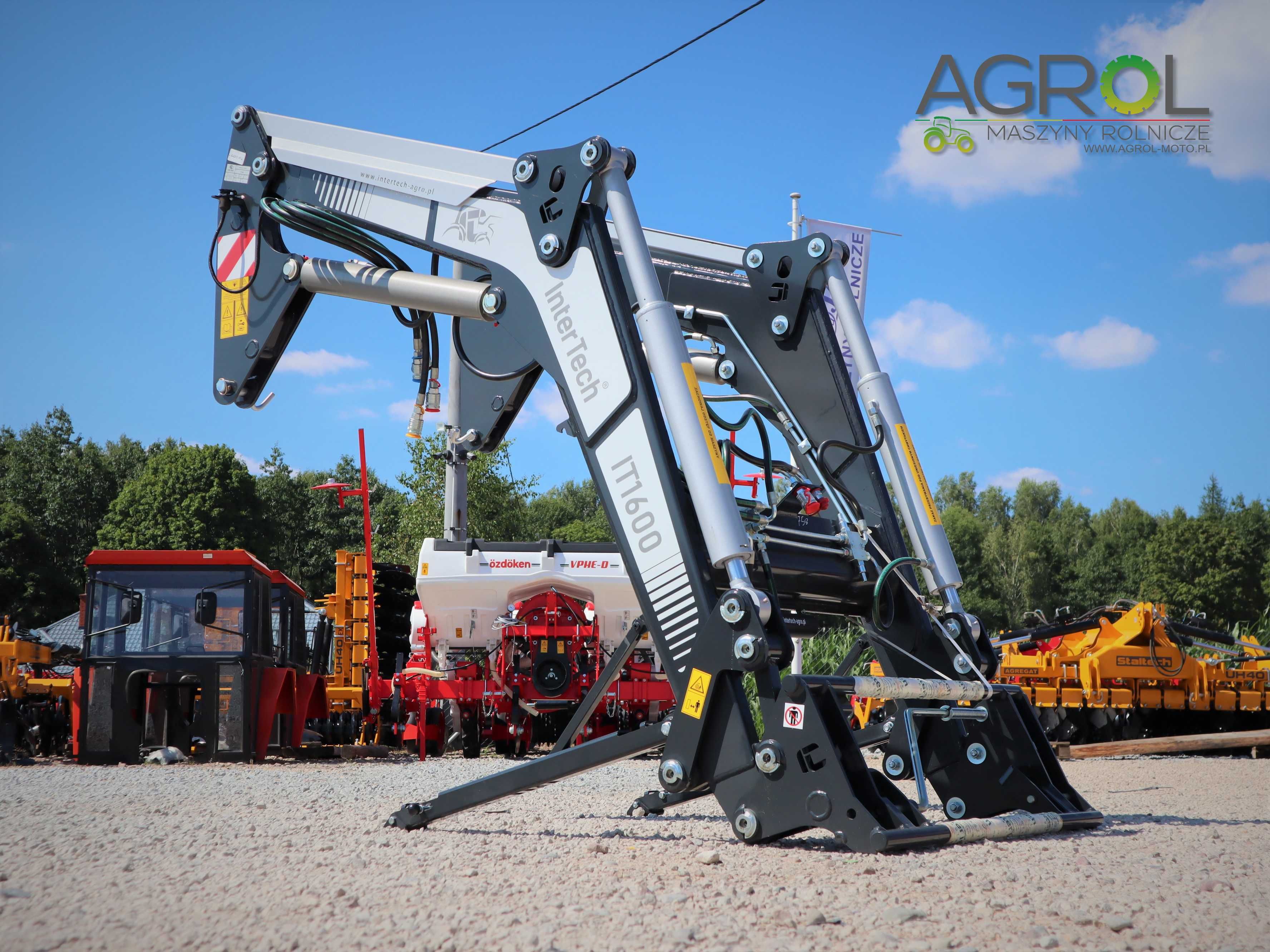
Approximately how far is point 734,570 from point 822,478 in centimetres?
148

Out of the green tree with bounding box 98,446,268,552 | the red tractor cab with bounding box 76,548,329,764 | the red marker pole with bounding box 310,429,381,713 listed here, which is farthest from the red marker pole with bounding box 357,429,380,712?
the green tree with bounding box 98,446,268,552

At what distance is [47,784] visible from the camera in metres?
7.36

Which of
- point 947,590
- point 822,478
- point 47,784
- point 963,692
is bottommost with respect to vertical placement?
point 47,784

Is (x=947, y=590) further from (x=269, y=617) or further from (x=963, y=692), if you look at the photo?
(x=269, y=617)

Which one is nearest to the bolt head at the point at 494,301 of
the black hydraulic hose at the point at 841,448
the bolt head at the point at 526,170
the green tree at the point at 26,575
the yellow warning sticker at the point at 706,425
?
the bolt head at the point at 526,170

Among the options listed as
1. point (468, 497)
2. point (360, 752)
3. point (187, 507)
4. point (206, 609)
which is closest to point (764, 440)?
point (206, 609)

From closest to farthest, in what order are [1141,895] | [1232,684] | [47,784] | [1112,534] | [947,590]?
[1141,895]
[947,590]
[47,784]
[1232,684]
[1112,534]

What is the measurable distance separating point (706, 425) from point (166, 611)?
8.06 meters

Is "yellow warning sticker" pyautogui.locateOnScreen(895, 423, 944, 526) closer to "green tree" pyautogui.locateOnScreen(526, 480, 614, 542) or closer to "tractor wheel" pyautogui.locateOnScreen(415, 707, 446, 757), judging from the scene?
"tractor wheel" pyautogui.locateOnScreen(415, 707, 446, 757)

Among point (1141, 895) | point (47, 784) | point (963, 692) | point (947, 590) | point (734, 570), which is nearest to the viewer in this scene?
point (1141, 895)

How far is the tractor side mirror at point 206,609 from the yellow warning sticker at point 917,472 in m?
7.18

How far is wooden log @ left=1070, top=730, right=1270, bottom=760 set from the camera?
10.3 m

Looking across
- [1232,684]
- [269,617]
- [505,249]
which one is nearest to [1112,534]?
[1232,684]

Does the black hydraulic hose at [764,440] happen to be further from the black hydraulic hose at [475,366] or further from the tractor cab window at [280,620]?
the tractor cab window at [280,620]
